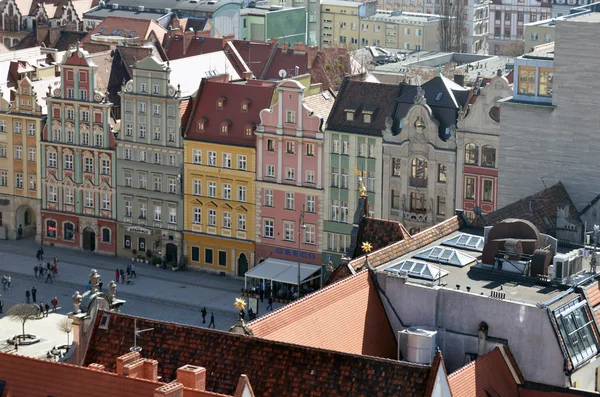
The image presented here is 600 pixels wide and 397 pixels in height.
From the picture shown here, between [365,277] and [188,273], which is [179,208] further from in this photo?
[365,277]

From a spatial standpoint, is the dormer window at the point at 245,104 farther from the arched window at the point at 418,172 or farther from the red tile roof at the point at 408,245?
the red tile roof at the point at 408,245

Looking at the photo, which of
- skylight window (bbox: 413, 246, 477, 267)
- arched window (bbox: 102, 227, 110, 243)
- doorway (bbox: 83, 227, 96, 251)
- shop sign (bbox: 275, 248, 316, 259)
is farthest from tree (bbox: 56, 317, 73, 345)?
skylight window (bbox: 413, 246, 477, 267)

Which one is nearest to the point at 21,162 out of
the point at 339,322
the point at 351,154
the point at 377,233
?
the point at 351,154

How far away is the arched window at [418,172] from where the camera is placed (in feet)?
439

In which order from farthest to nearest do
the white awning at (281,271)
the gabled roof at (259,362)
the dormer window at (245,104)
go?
1. the dormer window at (245,104)
2. the white awning at (281,271)
3. the gabled roof at (259,362)

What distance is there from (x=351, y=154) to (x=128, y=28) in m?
57.6

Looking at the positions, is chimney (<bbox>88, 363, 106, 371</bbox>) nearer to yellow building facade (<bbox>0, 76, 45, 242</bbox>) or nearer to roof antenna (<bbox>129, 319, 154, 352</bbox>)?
roof antenna (<bbox>129, 319, 154, 352</bbox>)

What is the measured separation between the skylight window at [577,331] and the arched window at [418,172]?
175 ft

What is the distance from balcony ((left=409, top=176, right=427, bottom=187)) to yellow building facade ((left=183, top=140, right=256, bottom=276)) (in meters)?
14.9

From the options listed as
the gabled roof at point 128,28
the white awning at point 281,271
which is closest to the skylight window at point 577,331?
the white awning at point 281,271

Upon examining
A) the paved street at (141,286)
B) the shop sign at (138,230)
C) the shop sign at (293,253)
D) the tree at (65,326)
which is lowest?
the paved street at (141,286)

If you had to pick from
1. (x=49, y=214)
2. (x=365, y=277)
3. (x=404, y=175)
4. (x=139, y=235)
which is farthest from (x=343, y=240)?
(x=365, y=277)

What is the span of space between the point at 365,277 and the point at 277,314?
794cm

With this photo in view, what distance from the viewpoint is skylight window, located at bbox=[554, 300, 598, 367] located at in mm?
78562
